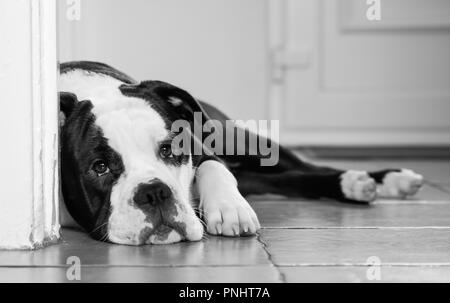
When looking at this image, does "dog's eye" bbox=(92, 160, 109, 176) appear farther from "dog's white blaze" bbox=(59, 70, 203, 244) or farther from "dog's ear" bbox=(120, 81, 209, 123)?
"dog's ear" bbox=(120, 81, 209, 123)

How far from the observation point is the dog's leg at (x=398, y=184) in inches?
95.2

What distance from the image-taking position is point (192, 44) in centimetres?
397

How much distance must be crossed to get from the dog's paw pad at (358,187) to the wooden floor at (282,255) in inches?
8.1

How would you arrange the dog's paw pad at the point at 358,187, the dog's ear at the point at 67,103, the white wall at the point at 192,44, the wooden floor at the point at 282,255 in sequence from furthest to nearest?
the white wall at the point at 192,44 < the dog's paw pad at the point at 358,187 < the dog's ear at the point at 67,103 < the wooden floor at the point at 282,255

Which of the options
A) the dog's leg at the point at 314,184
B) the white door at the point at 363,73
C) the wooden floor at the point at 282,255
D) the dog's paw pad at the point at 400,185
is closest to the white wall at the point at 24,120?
the wooden floor at the point at 282,255

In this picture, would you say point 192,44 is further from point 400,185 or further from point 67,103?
point 67,103

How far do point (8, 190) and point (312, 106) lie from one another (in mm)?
2592

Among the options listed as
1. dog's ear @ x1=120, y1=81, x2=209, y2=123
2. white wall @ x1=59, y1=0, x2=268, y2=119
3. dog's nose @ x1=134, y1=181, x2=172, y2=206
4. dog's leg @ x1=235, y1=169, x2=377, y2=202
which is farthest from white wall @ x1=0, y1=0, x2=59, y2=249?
white wall @ x1=59, y1=0, x2=268, y2=119

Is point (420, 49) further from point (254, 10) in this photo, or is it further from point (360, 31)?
point (254, 10)

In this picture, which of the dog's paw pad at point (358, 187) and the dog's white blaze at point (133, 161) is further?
the dog's paw pad at point (358, 187)

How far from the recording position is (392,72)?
13.0 ft

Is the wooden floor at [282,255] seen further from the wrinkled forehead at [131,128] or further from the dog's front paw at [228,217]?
the wrinkled forehead at [131,128]

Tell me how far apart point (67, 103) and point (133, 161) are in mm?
241

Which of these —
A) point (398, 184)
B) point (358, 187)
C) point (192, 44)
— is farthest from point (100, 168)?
point (192, 44)
